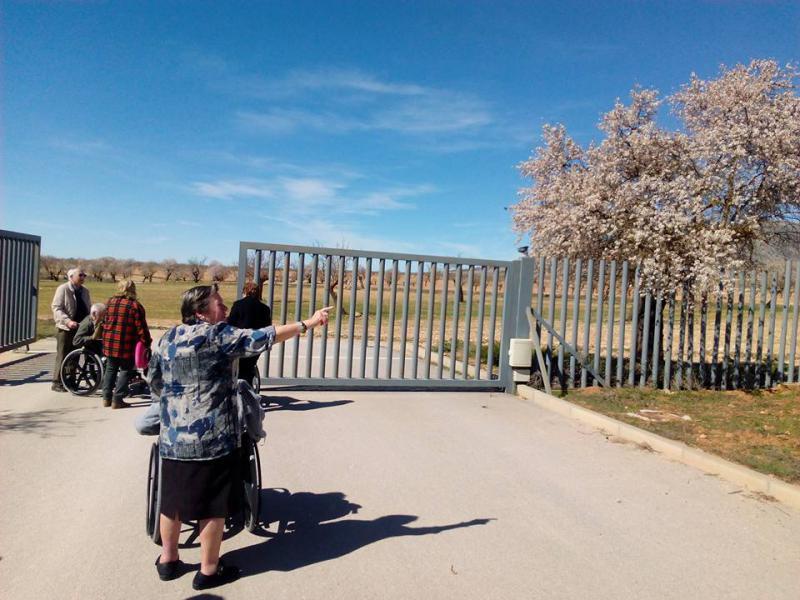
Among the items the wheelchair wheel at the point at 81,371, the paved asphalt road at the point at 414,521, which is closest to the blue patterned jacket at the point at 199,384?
the paved asphalt road at the point at 414,521

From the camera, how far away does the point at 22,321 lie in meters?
11.6

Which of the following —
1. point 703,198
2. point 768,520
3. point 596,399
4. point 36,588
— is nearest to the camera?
point 36,588

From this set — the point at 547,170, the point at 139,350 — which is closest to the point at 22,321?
the point at 139,350

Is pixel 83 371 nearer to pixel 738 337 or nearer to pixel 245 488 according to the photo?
pixel 245 488

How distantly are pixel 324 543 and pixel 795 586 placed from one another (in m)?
2.96

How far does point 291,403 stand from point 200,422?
5.48 meters

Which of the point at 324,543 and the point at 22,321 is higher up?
the point at 22,321

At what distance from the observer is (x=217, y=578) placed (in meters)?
3.36

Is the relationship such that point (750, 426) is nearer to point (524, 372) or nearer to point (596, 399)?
point (596, 399)

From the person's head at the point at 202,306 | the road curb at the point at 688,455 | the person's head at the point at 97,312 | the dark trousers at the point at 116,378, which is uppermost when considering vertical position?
the person's head at the point at 202,306

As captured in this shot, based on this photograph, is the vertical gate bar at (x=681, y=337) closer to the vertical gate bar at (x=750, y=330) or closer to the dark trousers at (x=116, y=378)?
the vertical gate bar at (x=750, y=330)

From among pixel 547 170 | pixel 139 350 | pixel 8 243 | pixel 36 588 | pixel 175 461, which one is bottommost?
pixel 36 588

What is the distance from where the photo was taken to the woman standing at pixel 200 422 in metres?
3.26

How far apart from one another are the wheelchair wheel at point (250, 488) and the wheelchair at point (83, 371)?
4.98 metres
